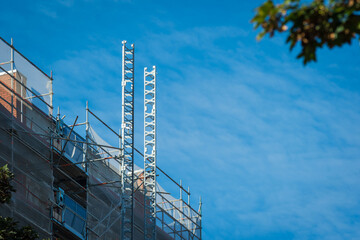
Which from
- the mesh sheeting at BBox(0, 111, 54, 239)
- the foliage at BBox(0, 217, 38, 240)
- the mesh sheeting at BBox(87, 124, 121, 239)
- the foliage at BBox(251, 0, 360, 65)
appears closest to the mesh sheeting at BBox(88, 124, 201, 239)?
the mesh sheeting at BBox(87, 124, 121, 239)

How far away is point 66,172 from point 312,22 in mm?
26716

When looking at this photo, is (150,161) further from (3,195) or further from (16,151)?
(3,195)

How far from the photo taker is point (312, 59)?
1053 centimetres

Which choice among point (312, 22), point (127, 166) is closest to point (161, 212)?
point (127, 166)

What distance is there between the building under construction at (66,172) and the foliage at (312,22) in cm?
2082

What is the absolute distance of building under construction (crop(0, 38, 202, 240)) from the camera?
31.7 meters

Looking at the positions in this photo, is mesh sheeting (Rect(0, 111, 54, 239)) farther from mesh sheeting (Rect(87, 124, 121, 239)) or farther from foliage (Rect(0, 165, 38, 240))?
foliage (Rect(0, 165, 38, 240))

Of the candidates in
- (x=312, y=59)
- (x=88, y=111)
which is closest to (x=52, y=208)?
(x=88, y=111)

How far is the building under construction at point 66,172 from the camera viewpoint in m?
31.7

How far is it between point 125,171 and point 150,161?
14.8 feet

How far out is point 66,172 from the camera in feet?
119

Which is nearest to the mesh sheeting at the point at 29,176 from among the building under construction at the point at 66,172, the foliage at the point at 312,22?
the building under construction at the point at 66,172

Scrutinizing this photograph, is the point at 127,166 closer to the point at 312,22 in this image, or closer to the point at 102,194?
the point at 102,194

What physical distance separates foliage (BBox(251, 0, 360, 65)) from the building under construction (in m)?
20.8
